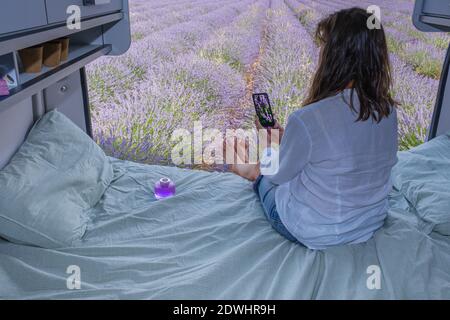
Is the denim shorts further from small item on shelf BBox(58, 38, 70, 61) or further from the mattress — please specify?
small item on shelf BBox(58, 38, 70, 61)

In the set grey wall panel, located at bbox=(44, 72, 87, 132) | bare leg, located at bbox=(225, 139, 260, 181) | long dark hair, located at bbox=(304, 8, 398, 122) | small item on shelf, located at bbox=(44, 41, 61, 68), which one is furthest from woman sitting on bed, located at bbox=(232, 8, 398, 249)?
grey wall panel, located at bbox=(44, 72, 87, 132)

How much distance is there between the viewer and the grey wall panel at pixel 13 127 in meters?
1.50

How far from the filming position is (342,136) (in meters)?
→ 1.14

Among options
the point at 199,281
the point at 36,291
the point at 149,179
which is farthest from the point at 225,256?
the point at 149,179

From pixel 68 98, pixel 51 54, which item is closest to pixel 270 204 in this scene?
pixel 51 54

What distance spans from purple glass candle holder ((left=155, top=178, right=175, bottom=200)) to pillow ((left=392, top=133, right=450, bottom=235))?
966 mm

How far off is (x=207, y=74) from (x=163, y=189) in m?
0.88

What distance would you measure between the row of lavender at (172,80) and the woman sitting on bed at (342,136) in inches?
42.8

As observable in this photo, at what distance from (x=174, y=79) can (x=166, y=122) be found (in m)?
0.25

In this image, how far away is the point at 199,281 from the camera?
113 cm

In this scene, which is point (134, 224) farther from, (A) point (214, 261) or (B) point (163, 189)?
(A) point (214, 261)

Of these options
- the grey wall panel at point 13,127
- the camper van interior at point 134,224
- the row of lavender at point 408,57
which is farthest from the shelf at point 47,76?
the row of lavender at point 408,57

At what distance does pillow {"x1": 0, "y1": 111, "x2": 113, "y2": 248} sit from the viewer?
124 cm

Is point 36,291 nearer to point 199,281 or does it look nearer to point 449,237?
point 199,281
